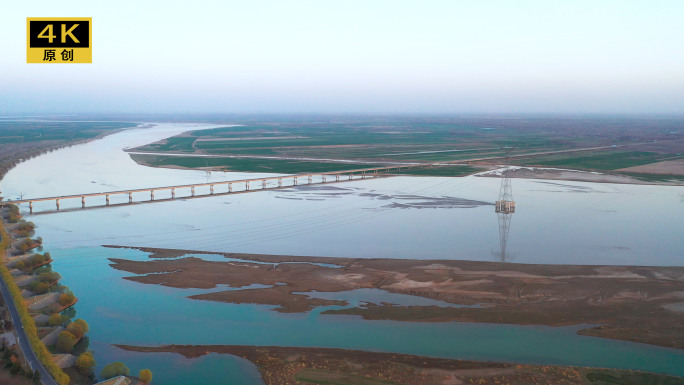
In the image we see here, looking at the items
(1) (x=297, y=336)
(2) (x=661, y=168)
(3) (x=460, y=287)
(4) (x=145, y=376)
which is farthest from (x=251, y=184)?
(2) (x=661, y=168)

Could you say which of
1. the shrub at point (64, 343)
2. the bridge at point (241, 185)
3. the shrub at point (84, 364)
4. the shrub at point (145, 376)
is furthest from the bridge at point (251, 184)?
the shrub at point (145, 376)

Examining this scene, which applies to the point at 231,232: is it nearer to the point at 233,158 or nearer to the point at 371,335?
the point at 371,335

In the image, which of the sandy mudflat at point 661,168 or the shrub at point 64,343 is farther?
the sandy mudflat at point 661,168

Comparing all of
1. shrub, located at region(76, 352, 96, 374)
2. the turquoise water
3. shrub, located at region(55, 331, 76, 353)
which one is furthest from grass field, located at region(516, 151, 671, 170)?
shrub, located at region(76, 352, 96, 374)

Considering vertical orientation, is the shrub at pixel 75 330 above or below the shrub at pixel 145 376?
above

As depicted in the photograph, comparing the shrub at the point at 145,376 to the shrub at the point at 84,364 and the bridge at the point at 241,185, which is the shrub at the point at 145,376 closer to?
the shrub at the point at 84,364

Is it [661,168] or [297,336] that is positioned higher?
[661,168]

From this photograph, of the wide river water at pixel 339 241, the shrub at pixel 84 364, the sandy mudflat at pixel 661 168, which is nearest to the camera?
the shrub at pixel 84 364

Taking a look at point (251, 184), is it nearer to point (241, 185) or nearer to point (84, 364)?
point (241, 185)
